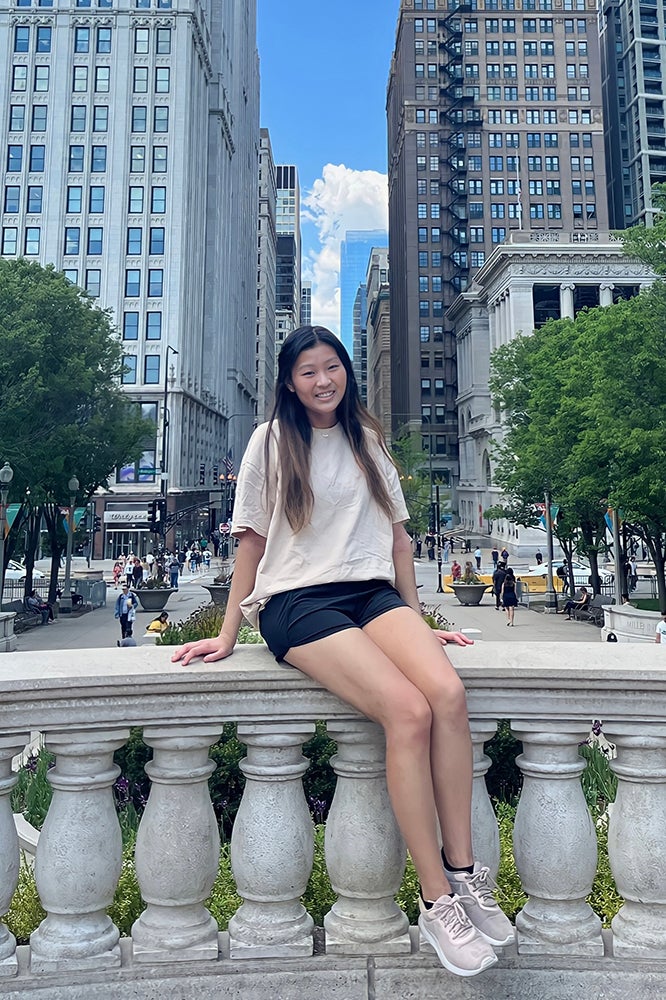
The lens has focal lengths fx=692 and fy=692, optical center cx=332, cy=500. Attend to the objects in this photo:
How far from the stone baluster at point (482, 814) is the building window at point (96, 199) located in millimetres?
64587

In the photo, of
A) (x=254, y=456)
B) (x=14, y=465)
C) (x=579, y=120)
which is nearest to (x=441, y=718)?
(x=254, y=456)

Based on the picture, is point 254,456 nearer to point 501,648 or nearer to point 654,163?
point 501,648

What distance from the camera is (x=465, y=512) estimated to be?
3371 inches

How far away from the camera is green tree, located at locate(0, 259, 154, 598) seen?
2481cm

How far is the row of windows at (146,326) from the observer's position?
5794cm

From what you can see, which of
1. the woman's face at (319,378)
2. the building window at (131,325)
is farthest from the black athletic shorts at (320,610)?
the building window at (131,325)

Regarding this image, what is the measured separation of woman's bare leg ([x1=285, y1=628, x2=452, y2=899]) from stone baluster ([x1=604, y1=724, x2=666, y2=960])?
2.25 feet

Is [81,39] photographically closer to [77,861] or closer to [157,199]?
[157,199]

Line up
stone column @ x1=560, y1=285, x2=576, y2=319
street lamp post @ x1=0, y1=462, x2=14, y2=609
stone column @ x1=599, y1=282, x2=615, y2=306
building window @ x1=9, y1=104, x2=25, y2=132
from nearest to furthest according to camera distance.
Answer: street lamp post @ x1=0, y1=462, x2=14, y2=609
building window @ x1=9, y1=104, x2=25, y2=132
stone column @ x1=560, y1=285, x2=576, y2=319
stone column @ x1=599, y1=282, x2=615, y2=306

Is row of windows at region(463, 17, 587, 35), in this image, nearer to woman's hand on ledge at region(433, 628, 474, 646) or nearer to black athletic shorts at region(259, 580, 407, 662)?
woman's hand on ledge at region(433, 628, 474, 646)

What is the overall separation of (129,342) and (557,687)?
5982 centimetres

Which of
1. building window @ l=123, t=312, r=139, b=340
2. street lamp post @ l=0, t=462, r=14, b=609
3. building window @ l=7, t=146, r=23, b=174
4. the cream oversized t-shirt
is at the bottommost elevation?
the cream oversized t-shirt

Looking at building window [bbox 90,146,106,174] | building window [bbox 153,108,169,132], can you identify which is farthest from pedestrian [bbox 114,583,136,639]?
building window [bbox 153,108,169,132]

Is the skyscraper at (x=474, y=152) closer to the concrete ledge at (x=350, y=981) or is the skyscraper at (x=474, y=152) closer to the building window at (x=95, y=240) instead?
the building window at (x=95, y=240)
